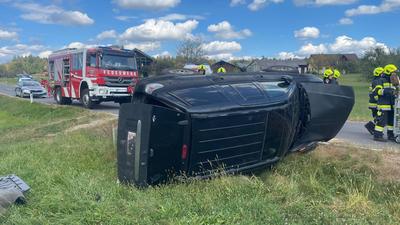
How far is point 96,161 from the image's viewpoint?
288 inches

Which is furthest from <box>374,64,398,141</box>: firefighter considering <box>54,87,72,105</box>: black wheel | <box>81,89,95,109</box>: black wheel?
<box>54,87,72,105</box>: black wheel

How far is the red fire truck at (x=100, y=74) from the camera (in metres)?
18.3

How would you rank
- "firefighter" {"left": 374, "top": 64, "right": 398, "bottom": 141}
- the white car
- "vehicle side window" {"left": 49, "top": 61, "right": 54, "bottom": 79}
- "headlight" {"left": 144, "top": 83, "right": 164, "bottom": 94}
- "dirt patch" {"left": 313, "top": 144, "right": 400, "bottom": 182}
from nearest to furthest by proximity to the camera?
"headlight" {"left": 144, "top": 83, "right": 164, "bottom": 94}, "dirt patch" {"left": 313, "top": 144, "right": 400, "bottom": 182}, "firefighter" {"left": 374, "top": 64, "right": 398, "bottom": 141}, "vehicle side window" {"left": 49, "top": 61, "right": 54, "bottom": 79}, the white car

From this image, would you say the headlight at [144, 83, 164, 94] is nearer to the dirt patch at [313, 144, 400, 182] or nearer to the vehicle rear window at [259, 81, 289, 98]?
the vehicle rear window at [259, 81, 289, 98]

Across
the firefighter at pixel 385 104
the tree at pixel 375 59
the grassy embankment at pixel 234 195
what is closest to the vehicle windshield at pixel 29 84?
the grassy embankment at pixel 234 195

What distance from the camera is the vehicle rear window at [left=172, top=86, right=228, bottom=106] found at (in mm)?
5160

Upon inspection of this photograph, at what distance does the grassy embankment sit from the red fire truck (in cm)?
1131

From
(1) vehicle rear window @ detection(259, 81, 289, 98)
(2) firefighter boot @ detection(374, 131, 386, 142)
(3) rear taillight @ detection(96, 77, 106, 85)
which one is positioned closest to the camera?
(1) vehicle rear window @ detection(259, 81, 289, 98)

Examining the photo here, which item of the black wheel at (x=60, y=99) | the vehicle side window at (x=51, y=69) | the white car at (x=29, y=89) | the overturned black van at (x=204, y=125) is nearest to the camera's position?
the overturned black van at (x=204, y=125)

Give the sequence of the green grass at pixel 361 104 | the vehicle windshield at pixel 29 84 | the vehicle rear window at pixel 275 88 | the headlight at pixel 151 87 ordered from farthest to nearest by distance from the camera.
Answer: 1. the vehicle windshield at pixel 29 84
2. the green grass at pixel 361 104
3. the vehicle rear window at pixel 275 88
4. the headlight at pixel 151 87

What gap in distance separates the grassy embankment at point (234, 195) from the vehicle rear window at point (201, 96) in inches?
37.2

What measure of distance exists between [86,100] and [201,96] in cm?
1530

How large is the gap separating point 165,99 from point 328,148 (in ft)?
11.1

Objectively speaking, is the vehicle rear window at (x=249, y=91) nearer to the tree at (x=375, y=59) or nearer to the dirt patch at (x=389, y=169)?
the dirt patch at (x=389, y=169)
